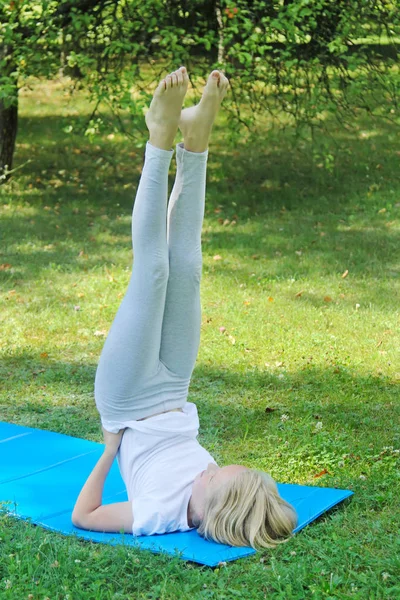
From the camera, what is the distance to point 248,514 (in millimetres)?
3178

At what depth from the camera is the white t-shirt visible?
3314 mm

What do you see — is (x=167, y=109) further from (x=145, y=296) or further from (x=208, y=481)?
(x=208, y=481)

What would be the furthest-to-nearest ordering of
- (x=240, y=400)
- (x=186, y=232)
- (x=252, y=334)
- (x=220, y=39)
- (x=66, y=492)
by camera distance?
(x=220, y=39) < (x=252, y=334) < (x=240, y=400) < (x=66, y=492) < (x=186, y=232)

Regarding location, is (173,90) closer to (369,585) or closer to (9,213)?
(369,585)

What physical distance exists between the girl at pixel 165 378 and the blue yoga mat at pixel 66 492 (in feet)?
0.20

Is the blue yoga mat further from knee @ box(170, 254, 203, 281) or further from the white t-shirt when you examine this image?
knee @ box(170, 254, 203, 281)

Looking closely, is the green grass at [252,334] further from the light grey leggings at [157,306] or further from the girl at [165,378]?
the light grey leggings at [157,306]

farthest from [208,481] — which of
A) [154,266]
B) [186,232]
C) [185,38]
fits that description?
[185,38]

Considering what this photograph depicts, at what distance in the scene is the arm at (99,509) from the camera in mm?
3373

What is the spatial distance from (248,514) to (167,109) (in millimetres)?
1688

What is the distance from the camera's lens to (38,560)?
3150 millimetres

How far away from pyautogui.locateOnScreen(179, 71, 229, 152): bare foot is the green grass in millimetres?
1692

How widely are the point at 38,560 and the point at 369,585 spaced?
124cm

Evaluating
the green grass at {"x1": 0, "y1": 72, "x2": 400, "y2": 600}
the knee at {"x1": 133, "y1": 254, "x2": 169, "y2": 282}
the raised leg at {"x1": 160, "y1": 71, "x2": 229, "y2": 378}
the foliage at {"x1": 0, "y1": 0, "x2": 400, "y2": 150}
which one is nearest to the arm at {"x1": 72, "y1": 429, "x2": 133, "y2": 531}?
the green grass at {"x1": 0, "y1": 72, "x2": 400, "y2": 600}
